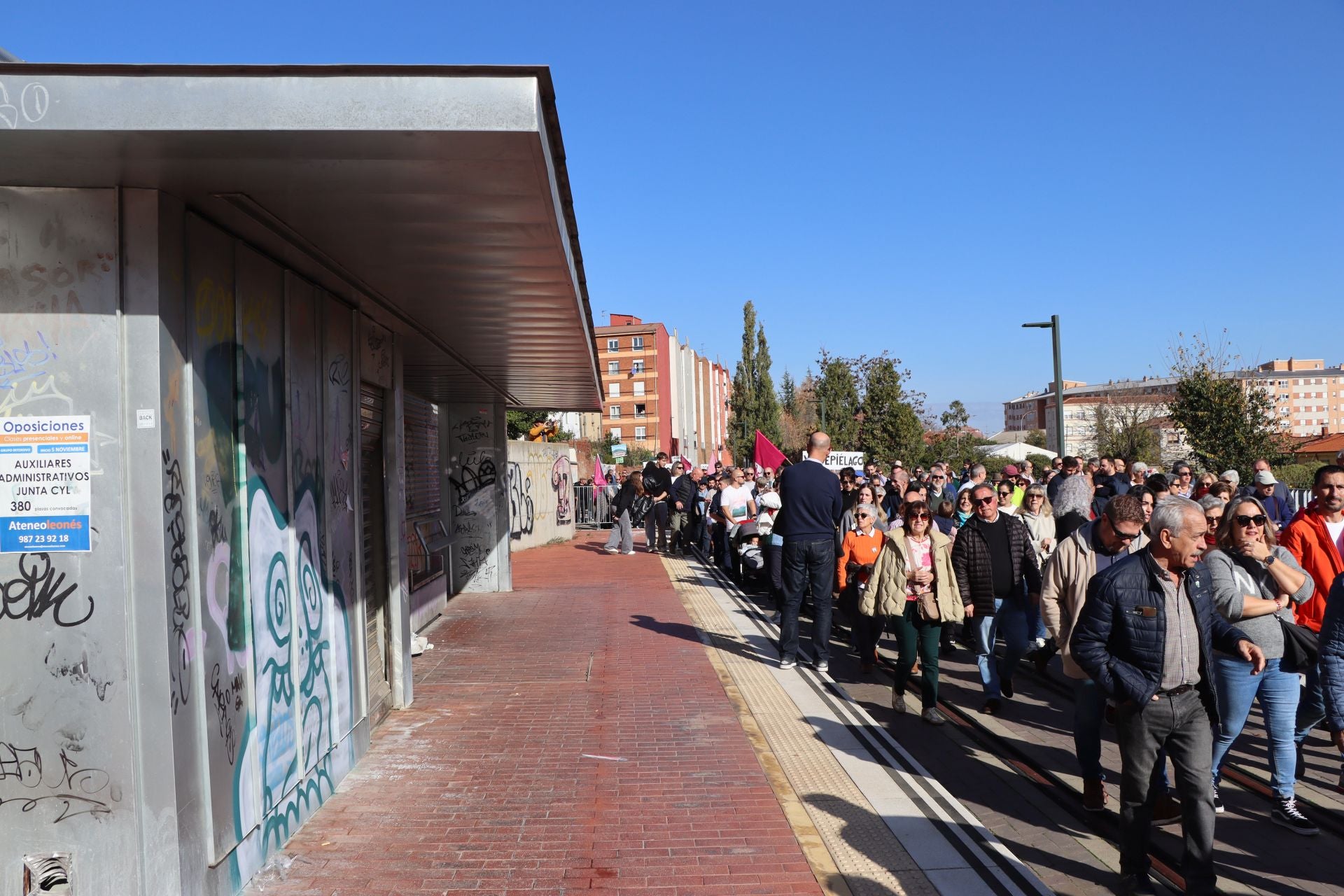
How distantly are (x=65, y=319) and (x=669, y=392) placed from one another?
94.4 metres

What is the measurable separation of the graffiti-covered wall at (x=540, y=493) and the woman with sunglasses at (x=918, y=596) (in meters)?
13.2

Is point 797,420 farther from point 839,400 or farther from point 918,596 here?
point 918,596

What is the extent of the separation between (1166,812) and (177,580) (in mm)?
5032

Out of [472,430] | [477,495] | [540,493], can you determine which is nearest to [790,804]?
[477,495]

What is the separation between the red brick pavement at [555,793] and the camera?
187 inches

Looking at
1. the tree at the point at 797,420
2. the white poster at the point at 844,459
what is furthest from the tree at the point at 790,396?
the white poster at the point at 844,459

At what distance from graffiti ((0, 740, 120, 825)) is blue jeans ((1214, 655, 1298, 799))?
5.28 metres

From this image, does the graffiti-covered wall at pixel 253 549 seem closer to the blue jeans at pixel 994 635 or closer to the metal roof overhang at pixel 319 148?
the metal roof overhang at pixel 319 148

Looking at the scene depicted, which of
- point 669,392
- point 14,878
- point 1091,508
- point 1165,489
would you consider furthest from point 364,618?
point 669,392

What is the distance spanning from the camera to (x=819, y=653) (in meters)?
9.51

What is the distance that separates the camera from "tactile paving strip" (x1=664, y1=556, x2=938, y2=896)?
15.5 feet

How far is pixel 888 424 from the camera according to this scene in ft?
118

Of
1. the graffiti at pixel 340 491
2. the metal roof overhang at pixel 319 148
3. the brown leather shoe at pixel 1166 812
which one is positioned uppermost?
the metal roof overhang at pixel 319 148

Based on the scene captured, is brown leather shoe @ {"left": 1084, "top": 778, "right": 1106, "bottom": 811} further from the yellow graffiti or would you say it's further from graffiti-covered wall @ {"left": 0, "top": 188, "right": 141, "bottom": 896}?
the yellow graffiti
